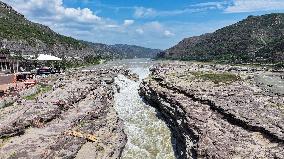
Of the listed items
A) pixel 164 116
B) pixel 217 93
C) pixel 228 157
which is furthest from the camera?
pixel 217 93

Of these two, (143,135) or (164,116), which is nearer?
(143,135)

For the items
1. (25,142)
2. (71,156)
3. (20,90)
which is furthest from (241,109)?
(20,90)

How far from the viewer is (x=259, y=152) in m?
39.1

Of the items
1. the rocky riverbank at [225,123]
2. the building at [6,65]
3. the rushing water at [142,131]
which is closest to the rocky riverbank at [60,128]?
the rushing water at [142,131]

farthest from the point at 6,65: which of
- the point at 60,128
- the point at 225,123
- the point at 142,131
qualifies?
the point at 225,123

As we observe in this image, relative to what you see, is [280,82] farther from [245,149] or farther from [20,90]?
[245,149]

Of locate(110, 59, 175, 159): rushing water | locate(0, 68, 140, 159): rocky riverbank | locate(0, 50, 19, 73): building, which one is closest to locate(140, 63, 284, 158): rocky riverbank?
locate(110, 59, 175, 159): rushing water

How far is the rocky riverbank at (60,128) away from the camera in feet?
149

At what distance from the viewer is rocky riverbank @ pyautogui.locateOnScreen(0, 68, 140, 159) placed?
45562 millimetres

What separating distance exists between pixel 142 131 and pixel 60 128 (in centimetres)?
1173

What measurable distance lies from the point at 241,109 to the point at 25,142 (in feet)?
87.2

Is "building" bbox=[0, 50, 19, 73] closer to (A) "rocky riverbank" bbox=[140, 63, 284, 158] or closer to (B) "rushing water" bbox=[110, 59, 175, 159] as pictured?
(B) "rushing water" bbox=[110, 59, 175, 159]

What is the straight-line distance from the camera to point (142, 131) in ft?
196

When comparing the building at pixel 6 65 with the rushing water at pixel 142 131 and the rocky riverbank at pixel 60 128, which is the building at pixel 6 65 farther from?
the rushing water at pixel 142 131
